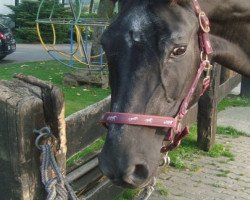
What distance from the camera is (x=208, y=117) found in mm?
5785

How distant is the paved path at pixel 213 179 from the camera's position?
14.8 feet

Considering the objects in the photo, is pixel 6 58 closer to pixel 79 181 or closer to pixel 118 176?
pixel 79 181

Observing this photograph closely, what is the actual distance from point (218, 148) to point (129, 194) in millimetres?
2087

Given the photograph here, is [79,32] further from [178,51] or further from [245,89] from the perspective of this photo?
[178,51]

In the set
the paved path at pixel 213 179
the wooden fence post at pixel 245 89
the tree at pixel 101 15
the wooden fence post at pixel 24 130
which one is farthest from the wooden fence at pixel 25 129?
the tree at pixel 101 15

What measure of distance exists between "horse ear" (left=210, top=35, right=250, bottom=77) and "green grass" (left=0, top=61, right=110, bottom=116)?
12.4 feet

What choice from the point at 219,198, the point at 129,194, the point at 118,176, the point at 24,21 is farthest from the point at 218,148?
the point at 24,21

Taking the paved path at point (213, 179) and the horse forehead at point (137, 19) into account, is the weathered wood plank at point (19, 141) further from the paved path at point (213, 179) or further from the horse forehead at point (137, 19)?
the paved path at point (213, 179)

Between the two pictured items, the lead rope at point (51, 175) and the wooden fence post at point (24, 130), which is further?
the wooden fence post at point (24, 130)

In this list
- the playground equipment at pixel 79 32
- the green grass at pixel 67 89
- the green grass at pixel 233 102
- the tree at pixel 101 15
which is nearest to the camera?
the green grass at pixel 67 89

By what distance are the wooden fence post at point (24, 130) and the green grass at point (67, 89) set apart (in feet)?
14.3

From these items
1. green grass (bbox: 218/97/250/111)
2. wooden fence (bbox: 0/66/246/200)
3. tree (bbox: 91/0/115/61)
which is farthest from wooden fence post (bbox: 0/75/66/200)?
tree (bbox: 91/0/115/61)

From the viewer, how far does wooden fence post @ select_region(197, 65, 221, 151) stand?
5.78m

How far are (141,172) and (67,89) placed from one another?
7219mm
